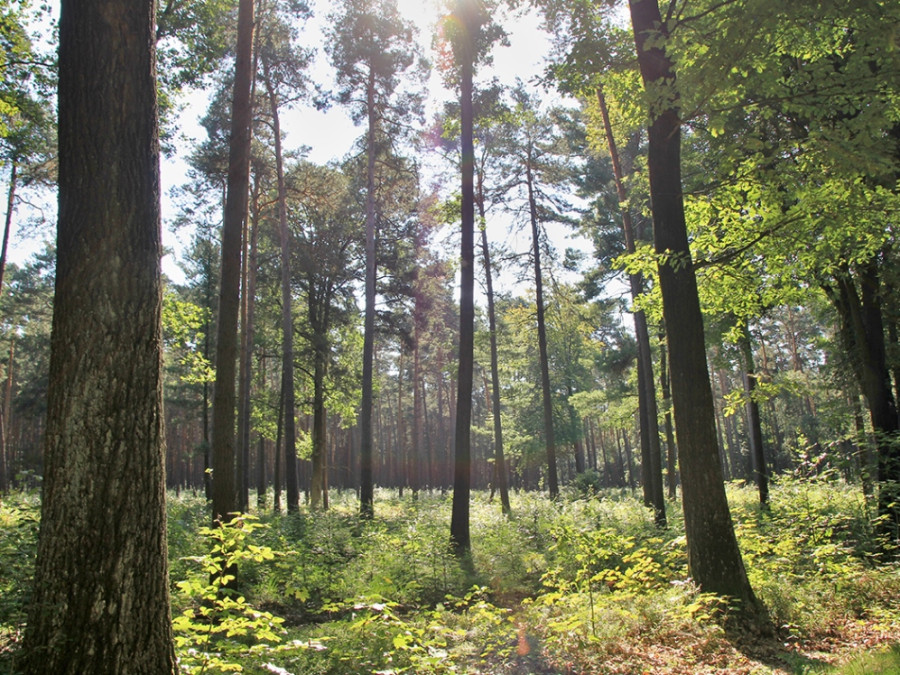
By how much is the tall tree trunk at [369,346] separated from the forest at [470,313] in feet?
0.41

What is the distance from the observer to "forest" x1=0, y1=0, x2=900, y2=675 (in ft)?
10.0

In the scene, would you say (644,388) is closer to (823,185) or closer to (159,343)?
(823,185)

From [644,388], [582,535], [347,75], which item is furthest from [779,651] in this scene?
[347,75]

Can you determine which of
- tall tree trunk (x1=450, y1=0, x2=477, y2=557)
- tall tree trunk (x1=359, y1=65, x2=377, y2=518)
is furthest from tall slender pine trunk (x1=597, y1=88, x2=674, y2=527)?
tall tree trunk (x1=359, y1=65, x2=377, y2=518)

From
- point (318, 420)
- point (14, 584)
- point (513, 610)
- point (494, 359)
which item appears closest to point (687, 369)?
point (513, 610)

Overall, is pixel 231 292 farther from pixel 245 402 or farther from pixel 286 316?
Result: pixel 245 402

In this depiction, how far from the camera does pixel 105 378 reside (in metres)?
2.98

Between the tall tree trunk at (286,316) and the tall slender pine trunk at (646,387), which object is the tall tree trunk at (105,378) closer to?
the tall slender pine trunk at (646,387)

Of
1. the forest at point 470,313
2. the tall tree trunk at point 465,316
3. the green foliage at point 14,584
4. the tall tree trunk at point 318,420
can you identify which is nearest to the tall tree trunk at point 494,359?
the forest at point 470,313

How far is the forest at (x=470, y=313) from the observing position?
305cm

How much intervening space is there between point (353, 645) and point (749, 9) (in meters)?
7.22

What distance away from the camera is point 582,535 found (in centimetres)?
710

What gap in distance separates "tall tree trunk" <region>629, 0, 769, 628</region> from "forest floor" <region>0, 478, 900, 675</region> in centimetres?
35

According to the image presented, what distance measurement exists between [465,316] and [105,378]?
29.3 feet
